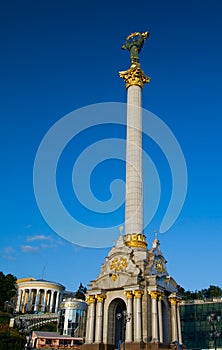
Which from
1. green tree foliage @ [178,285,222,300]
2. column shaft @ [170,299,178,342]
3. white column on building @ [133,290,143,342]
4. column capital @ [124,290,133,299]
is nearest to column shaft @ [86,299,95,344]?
column capital @ [124,290,133,299]

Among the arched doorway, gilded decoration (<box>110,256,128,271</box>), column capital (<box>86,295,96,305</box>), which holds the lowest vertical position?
the arched doorway

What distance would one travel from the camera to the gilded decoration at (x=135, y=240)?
3862 cm

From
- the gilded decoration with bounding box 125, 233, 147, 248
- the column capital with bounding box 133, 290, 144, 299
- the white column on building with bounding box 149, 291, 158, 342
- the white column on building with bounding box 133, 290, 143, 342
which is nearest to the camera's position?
the white column on building with bounding box 133, 290, 143, 342

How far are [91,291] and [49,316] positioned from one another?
139 feet

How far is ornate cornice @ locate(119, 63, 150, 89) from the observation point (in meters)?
47.0

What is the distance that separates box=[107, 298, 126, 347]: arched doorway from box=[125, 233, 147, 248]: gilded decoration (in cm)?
563

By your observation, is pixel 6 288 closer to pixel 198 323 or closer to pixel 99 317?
pixel 198 323

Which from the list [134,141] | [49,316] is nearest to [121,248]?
[134,141]

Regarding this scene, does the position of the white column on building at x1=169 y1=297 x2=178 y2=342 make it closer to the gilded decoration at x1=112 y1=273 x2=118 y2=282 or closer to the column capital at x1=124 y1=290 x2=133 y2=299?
the column capital at x1=124 y1=290 x2=133 y2=299

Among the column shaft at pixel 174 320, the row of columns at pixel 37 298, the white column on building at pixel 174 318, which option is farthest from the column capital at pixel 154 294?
the row of columns at pixel 37 298

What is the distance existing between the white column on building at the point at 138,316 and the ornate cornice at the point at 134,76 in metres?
25.7

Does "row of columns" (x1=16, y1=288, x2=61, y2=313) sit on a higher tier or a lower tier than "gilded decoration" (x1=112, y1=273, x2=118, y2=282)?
higher

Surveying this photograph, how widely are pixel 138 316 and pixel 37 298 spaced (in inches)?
2896

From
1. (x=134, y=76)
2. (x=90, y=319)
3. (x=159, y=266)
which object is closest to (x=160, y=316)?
(x=159, y=266)
